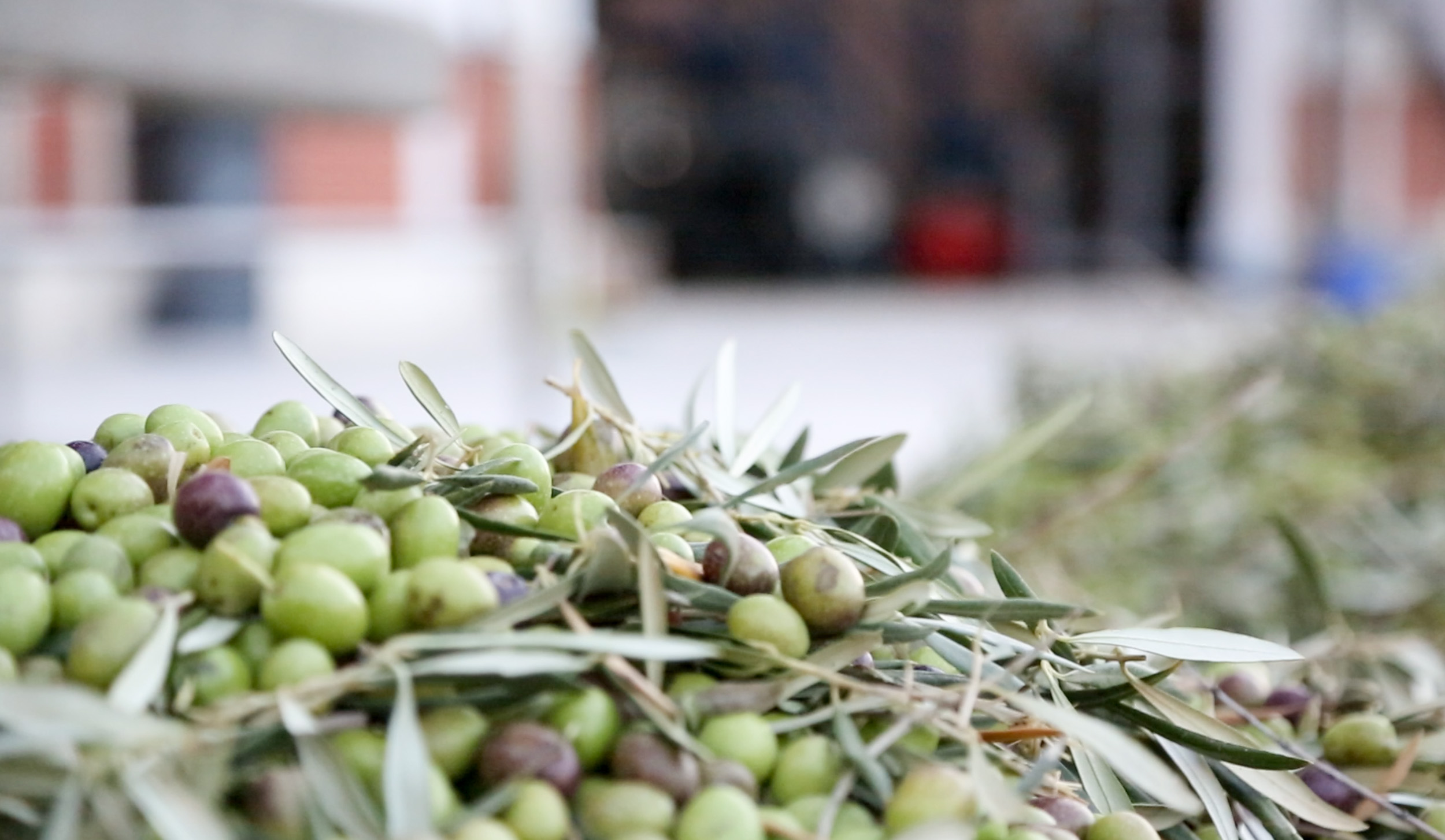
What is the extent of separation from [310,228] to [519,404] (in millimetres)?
5626

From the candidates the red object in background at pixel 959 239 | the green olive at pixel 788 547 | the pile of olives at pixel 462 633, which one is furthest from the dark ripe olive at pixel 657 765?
the red object in background at pixel 959 239

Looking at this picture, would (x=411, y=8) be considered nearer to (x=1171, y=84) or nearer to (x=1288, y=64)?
(x=1288, y=64)

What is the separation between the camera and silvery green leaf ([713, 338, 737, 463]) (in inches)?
27.2

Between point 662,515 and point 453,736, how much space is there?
0.49ft

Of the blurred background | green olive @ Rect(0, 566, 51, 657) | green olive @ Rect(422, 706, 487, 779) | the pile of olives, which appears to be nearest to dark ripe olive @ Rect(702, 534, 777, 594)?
the pile of olives

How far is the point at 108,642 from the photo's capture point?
398 mm

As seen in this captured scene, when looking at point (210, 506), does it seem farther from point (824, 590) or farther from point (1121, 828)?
point (1121, 828)

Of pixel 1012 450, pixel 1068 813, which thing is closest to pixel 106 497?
pixel 1068 813

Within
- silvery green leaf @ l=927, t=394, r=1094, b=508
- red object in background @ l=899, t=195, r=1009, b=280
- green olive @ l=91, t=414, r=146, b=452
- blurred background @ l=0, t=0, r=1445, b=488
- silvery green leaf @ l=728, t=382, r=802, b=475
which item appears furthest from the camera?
red object in background @ l=899, t=195, r=1009, b=280

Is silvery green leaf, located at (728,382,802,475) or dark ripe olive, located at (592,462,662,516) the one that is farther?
silvery green leaf, located at (728,382,802,475)

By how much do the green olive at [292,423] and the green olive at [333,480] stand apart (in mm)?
85

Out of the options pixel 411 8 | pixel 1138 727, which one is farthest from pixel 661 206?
pixel 1138 727

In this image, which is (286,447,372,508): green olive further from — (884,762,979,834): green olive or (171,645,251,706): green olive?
(884,762,979,834): green olive

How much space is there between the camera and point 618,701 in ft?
1.43
